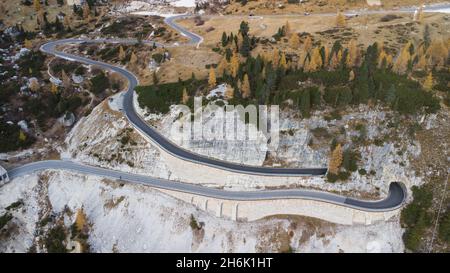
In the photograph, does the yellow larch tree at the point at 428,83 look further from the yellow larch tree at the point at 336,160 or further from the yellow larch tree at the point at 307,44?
the yellow larch tree at the point at 307,44

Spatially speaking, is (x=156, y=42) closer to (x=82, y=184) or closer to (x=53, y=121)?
(x=53, y=121)

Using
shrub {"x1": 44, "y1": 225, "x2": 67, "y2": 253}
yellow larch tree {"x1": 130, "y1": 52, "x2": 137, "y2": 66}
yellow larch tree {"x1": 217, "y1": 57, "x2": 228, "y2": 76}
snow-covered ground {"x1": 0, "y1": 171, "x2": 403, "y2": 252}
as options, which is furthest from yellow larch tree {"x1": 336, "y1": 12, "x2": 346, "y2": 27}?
shrub {"x1": 44, "y1": 225, "x2": 67, "y2": 253}

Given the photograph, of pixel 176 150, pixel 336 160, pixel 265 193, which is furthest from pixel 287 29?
pixel 265 193

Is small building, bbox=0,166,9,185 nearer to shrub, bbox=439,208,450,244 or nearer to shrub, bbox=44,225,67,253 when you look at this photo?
shrub, bbox=44,225,67,253

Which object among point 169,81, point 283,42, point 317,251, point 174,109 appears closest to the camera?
point 317,251

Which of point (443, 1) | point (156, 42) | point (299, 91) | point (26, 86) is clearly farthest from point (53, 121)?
point (443, 1)

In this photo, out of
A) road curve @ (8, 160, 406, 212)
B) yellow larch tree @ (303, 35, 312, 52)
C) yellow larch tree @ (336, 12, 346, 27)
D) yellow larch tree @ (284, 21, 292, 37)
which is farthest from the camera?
yellow larch tree @ (336, 12, 346, 27)

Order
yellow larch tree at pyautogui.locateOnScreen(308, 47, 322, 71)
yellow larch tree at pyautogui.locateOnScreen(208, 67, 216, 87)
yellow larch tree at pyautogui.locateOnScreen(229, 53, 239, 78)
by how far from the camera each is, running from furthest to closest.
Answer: yellow larch tree at pyautogui.locateOnScreen(229, 53, 239, 78), yellow larch tree at pyautogui.locateOnScreen(208, 67, 216, 87), yellow larch tree at pyautogui.locateOnScreen(308, 47, 322, 71)

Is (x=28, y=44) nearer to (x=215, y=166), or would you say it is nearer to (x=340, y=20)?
(x=215, y=166)
